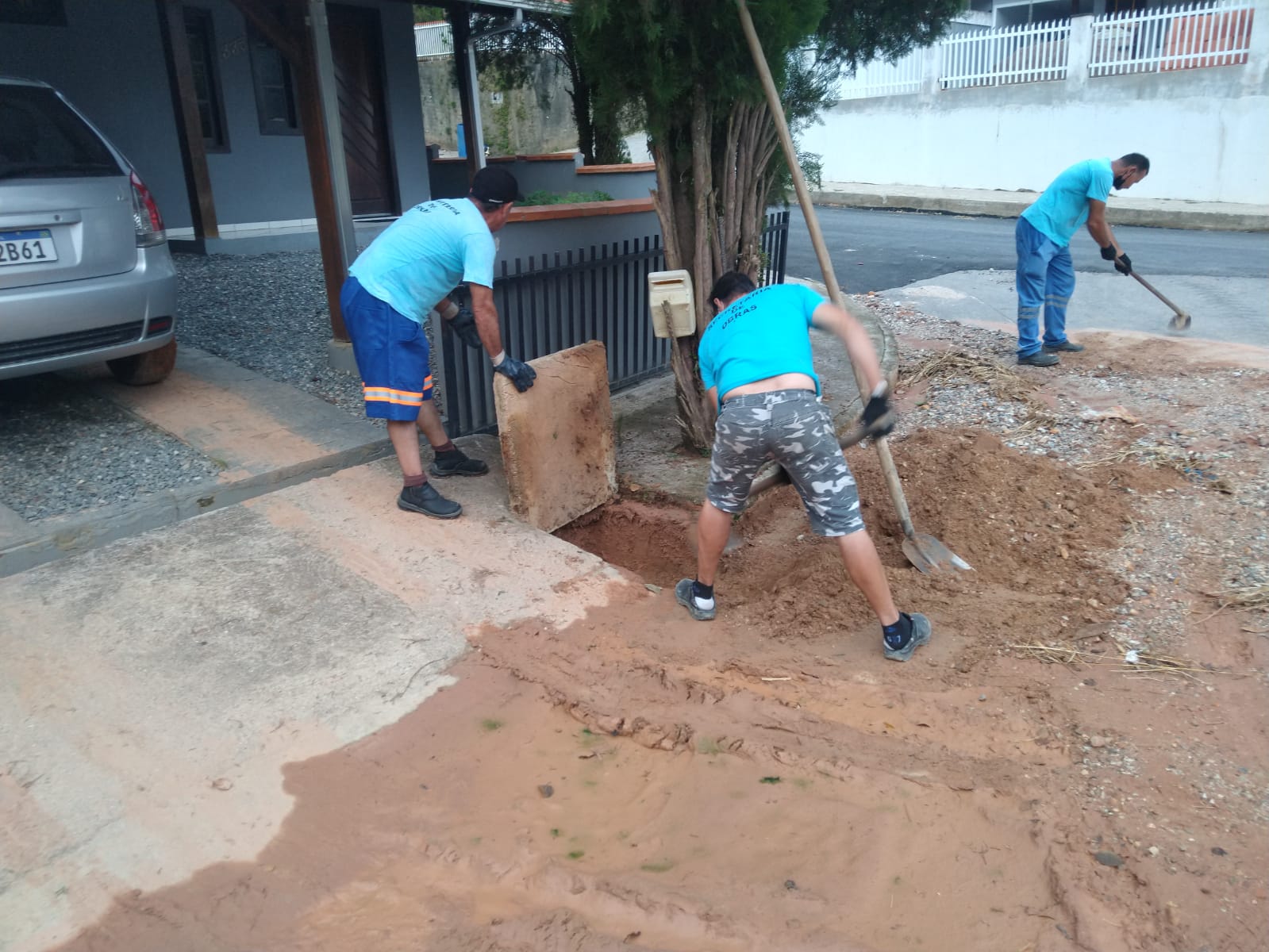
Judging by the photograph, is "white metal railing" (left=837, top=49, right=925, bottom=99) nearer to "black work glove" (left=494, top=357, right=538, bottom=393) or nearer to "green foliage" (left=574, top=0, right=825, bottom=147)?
"green foliage" (left=574, top=0, right=825, bottom=147)

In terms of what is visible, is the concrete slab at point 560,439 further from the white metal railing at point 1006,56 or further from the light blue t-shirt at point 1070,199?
the white metal railing at point 1006,56

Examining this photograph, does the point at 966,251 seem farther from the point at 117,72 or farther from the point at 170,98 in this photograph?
the point at 117,72

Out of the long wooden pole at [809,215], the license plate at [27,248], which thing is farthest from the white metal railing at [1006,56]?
the license plate at [27,248]

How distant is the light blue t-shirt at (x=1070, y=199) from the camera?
22.2 feet

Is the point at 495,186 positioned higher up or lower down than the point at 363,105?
lower down

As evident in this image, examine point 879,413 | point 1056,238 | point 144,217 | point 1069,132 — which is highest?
point 1069,132

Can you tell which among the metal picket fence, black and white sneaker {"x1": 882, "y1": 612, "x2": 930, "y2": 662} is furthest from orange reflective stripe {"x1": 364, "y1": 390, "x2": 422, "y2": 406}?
black and white sneaker {"x1": 882, "y1": 612, "x2": 930, "y2": 662}

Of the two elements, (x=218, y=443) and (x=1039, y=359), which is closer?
(x=218, y=443)

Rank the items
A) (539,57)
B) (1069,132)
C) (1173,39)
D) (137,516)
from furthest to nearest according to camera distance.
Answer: (1069,132)
(1173,39)
(539,57)
(137,516)

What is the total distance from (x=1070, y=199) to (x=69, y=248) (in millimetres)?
6438

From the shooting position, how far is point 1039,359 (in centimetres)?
685

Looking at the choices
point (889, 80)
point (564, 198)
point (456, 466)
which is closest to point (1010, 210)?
point (889, 80)

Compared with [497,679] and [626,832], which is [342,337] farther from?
[626,832]

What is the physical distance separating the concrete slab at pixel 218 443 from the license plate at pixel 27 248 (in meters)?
1.01
